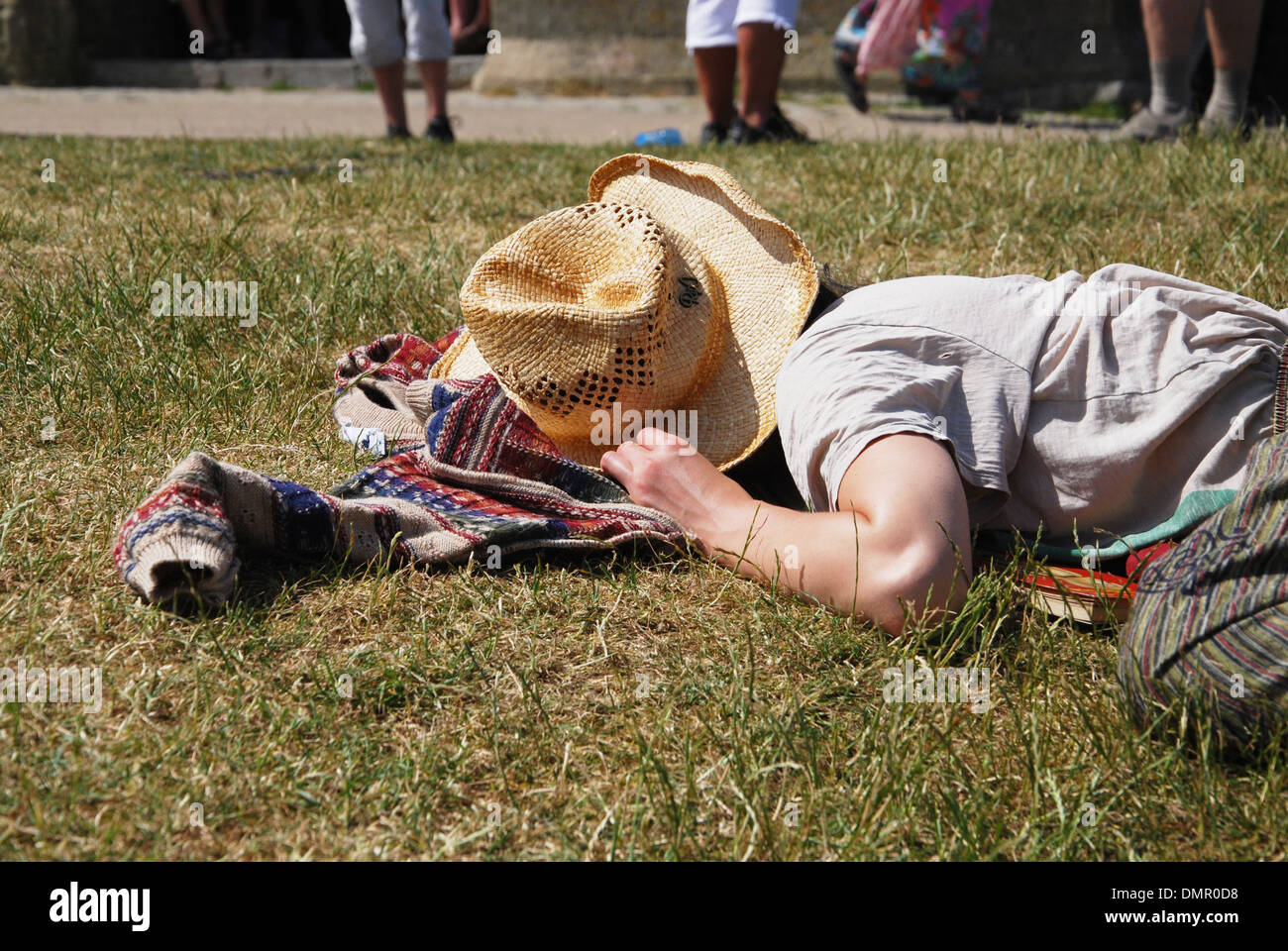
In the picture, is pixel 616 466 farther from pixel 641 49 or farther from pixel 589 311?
pixel 641 49

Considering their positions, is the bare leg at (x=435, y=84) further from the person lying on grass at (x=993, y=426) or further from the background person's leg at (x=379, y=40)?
the person lying on grass at (x=993, y=426)

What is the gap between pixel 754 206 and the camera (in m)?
2.74

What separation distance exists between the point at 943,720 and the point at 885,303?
2.73 feet

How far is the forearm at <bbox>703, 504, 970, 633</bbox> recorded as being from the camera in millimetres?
1993

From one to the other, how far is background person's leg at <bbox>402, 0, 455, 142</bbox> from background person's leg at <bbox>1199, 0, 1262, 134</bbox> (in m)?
3.58

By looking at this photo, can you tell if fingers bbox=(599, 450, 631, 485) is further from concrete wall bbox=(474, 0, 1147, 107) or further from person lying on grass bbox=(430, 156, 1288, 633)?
concrete wall bbox=(474, 0, 1147, 107)

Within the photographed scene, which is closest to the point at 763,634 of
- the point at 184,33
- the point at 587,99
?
the point at 587,99

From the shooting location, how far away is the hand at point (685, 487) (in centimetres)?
233

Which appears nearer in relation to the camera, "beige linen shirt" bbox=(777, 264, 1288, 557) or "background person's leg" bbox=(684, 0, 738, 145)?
"beige linen shirt" bbox=(777, 264, 1288, 557)

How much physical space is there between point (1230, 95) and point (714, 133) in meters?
Result: 2.31


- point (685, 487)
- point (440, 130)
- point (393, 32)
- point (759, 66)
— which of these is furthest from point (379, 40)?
point (685, 487)

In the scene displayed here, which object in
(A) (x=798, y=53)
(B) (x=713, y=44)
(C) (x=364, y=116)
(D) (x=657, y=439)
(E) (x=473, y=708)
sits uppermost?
(A) (x=798, y=53)

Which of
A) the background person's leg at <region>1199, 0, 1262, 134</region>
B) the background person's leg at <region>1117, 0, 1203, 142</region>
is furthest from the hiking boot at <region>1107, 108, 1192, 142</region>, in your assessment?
the background person's leg at <region>1199, 0, 1262, 134</region>

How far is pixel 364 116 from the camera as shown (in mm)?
8617
